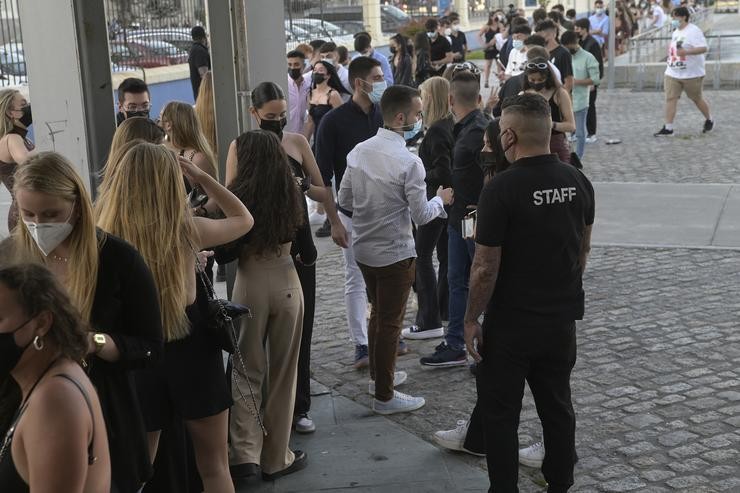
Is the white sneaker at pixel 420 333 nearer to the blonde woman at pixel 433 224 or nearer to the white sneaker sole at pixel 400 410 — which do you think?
Answer: the blonde woman at pixel 433 224

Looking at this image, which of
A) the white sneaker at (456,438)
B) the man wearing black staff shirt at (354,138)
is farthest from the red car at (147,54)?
the white sneaker at (456,438)

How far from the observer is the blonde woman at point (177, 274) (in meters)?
3.87

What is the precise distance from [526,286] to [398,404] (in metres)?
1.94

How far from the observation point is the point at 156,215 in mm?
3871

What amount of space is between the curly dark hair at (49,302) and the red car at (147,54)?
27.2 ft

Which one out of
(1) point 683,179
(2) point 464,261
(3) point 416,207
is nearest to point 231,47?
(3) point 416,207

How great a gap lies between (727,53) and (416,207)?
22.1 meters

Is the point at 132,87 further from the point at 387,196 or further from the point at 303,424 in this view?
the point at 303,424

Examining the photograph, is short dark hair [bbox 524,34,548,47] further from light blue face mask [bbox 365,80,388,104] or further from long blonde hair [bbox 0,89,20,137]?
long blonde hair [bbox 0,89,20,137]

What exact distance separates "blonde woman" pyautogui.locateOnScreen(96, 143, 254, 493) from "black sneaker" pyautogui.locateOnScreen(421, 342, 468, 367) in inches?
102

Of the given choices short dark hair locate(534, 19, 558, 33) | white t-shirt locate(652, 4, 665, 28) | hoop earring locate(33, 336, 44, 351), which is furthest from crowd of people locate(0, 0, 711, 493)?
white t-shirt locate(652, 4, 665, 28)

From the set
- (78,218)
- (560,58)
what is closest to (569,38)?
(560,58)

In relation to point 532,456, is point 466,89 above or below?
above

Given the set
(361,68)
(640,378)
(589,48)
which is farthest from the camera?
(589,48)
